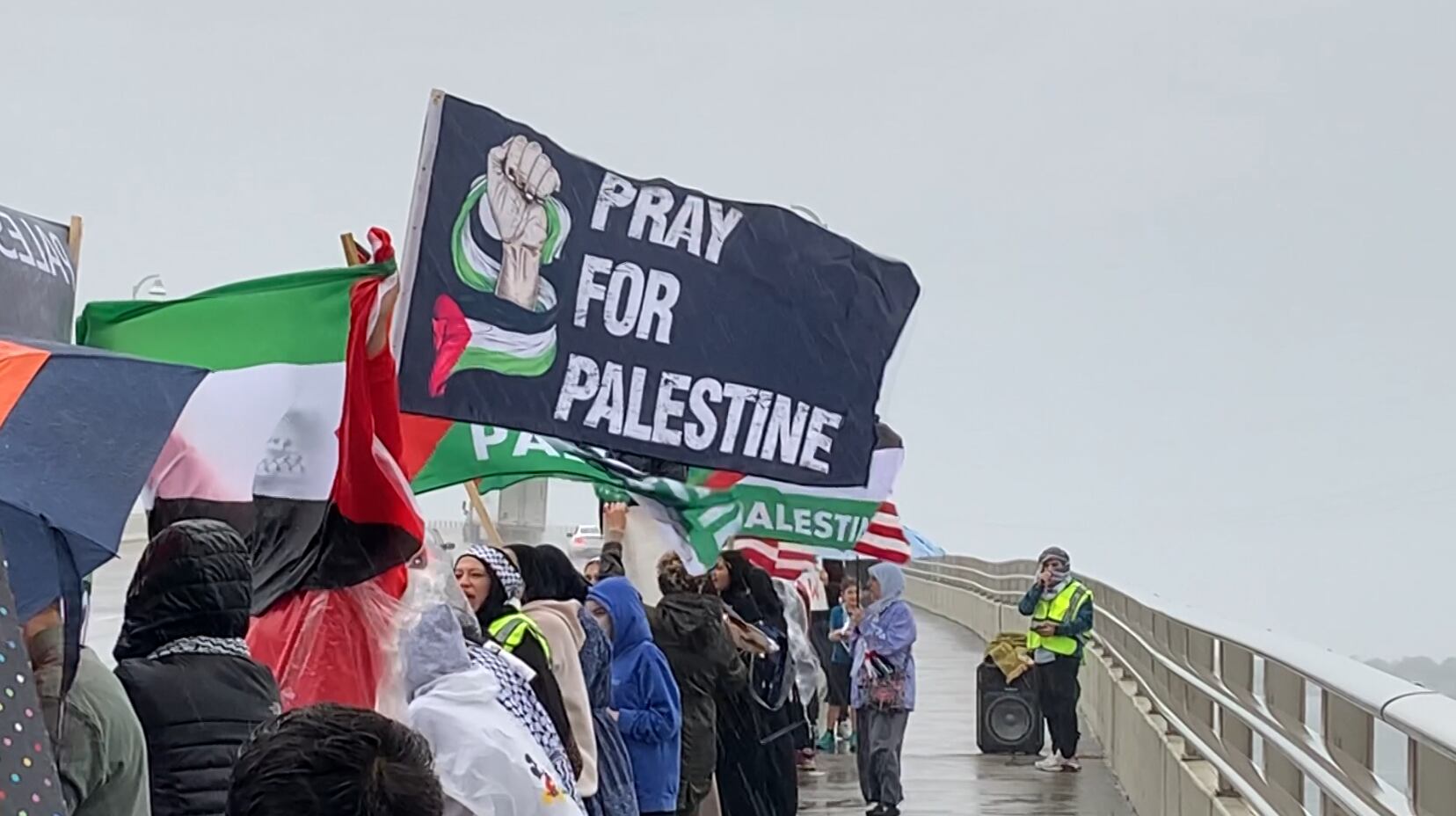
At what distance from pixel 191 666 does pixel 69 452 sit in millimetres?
1606

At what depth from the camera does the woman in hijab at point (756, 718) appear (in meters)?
10.3

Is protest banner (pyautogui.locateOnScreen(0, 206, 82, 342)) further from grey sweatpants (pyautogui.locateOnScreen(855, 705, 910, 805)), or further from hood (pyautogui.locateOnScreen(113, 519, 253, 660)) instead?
grey sweatpants (pyautogui.locateOnScreen(855, 705, 910, 805))

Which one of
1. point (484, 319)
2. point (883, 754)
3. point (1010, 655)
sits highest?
point (484, 319)

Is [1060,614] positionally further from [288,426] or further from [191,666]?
[191,666]

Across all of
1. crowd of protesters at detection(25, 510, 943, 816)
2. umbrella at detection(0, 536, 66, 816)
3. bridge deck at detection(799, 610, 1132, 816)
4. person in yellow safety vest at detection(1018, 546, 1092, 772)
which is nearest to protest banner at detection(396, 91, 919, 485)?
crowd of protesters at detection(25, 510, 943, 816)

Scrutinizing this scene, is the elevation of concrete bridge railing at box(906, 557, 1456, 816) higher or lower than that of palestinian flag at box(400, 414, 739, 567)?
lower

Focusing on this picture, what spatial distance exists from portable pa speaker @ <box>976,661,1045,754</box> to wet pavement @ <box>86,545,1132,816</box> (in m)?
0.14

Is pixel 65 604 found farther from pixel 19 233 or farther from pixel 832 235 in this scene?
pixel 832 235

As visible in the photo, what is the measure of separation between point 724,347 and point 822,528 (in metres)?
2.78

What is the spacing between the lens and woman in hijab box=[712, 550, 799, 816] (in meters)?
10.3

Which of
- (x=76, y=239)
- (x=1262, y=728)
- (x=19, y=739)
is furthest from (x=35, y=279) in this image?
(x=1262, y=728)

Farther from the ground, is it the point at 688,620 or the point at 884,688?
the point at 688,620

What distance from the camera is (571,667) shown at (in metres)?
6.68

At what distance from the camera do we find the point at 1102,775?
1600 cm
